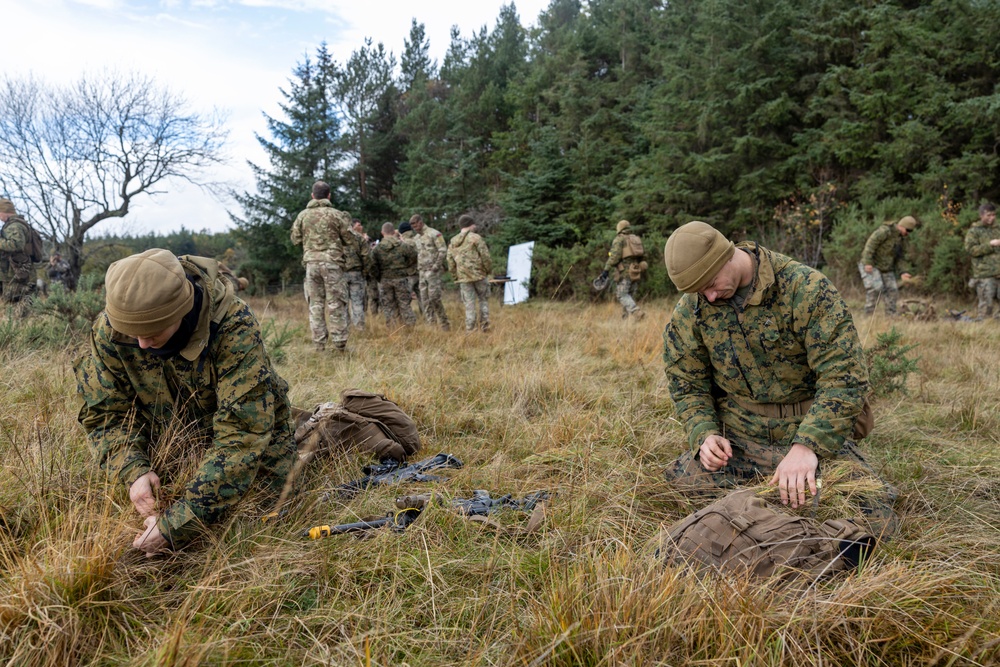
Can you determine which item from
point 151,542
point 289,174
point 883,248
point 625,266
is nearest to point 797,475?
point 151,542

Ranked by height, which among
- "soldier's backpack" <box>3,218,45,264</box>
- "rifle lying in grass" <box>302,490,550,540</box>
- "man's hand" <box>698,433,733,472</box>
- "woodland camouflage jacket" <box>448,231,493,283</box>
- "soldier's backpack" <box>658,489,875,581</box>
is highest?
"soldier's backpack" <box>3,218,45,264</box>

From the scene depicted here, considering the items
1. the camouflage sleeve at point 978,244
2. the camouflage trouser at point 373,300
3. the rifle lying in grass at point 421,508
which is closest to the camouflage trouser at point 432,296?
the camouflage trouser at point 373,300

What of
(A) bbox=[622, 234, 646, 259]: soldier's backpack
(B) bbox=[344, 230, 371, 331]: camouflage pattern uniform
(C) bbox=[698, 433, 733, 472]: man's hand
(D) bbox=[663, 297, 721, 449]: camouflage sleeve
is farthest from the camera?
(A) bbox=[622, 234, 646, 259]: soldier's backpack

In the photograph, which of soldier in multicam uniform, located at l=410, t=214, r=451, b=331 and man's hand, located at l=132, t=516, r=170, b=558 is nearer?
man's hand, located at l=132, t=516, r=170, b=558

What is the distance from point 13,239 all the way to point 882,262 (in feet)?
38.5

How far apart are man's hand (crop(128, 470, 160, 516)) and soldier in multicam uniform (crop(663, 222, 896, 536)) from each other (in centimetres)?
213

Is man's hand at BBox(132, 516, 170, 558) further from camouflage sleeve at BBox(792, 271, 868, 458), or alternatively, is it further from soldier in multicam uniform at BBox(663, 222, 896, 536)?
camouflage sleeve at BBox(792, 271, 868, 458)

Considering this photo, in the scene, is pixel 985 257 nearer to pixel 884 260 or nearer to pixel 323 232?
pixel 884 260

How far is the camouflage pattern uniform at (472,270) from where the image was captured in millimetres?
8359

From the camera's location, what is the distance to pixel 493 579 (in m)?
2.05

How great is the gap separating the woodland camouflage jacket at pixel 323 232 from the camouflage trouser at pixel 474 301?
1985 mm

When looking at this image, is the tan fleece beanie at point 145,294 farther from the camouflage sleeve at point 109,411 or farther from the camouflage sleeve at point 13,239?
the camouflage sleeve at point 13,239

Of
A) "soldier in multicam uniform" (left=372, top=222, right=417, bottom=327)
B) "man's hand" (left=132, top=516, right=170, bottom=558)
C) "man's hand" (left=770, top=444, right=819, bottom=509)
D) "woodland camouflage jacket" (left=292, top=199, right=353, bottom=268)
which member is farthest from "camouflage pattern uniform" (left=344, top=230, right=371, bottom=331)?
"man's hand" (left=770, top=444, right=819, bottom=509)

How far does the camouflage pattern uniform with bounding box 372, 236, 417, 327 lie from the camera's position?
8.73 metres
